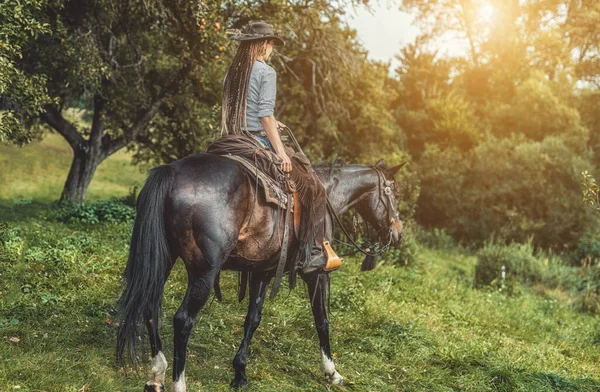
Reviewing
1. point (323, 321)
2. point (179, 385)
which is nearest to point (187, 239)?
point (179, 385)

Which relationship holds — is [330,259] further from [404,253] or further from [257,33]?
[404,253]

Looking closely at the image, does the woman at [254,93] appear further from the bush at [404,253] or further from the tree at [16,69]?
the bush at [404,253]

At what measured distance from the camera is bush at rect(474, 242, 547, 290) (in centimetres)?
1373

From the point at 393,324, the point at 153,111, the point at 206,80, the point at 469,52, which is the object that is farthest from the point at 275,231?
the point at 469,52

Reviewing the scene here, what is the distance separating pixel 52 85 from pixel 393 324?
10712mm

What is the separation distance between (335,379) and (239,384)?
3.75 feet

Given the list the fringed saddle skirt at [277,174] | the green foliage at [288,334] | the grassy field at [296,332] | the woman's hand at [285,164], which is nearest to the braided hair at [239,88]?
the fringed saddle skirt at [277,174]

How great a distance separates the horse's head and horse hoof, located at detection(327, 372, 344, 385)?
5.52 feet

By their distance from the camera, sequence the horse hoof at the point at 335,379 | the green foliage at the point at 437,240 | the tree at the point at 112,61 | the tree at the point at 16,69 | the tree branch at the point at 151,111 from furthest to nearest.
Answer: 1. the green foliage at the point at 437,240
2. the tree branch at the point at 151,111
3. the tree at the point at 112,61
4. the tree at the point at 16,69
5. the horse hoof at the point at 335,379

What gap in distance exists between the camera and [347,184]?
670cm

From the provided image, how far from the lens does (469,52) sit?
32875 mm

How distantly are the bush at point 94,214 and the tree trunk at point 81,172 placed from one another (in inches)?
103

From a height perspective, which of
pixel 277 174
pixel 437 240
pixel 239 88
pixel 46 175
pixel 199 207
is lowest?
pixel 46 175

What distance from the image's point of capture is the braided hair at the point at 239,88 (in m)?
5.70
